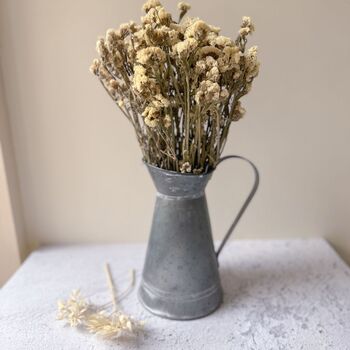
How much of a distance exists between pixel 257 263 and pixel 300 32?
522 mm

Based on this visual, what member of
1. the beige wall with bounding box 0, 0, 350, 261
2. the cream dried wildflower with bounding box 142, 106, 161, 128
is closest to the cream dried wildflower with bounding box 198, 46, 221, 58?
the cream dried wildflower with bounding box 142, 106, 161, 128

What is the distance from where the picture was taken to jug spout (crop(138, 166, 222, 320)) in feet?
2.10

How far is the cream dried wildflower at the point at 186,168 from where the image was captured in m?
0.58

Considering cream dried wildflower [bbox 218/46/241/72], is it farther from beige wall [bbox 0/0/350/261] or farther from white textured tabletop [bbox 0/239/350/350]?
white textured tabletop [bbox 0/239/350/350]

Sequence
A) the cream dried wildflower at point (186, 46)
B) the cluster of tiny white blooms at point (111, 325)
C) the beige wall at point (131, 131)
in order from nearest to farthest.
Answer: the cream dried wildflower at point (186, 46), the cluster of tiny white blooms at point (111, 325), the beige wall at point (131, 131)

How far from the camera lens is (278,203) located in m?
0.92

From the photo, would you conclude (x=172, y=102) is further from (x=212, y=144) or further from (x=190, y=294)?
(x=190, y=294)

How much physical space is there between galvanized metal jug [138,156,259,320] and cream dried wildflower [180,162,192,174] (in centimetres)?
4

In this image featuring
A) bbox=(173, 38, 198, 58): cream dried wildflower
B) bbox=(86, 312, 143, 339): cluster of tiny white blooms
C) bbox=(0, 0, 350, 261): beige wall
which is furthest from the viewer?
bbox=(0, 0, 350, 261): beige wall

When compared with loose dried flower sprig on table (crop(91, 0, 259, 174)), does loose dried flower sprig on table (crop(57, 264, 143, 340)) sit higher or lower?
lower

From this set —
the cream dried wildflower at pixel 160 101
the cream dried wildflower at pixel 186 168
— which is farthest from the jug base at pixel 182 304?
the cream dried wildflower at pixel 160 101

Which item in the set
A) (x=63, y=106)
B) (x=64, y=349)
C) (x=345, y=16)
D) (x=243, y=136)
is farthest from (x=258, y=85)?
(x=64, y=349)

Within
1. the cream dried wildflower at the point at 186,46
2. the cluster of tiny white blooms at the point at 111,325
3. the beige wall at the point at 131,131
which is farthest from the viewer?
the beige wall at the point at 131,131

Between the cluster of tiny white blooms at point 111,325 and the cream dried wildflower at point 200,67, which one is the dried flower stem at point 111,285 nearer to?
the cluster of tiny white blooms at point 111,325
